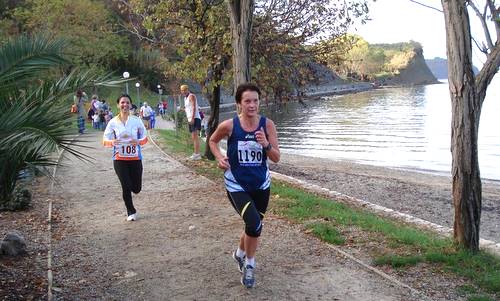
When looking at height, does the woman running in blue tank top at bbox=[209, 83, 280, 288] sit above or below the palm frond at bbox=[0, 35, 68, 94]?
below

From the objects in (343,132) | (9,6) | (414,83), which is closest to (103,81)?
(343,132)

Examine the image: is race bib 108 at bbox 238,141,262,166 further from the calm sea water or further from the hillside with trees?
the calm sea water

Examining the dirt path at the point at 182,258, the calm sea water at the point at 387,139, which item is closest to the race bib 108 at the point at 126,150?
the dirt path at the point at 182,258

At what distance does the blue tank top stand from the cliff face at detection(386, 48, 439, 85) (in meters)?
134

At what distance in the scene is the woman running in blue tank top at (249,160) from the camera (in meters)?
4.93

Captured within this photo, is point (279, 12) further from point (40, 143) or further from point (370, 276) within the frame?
point (40, 143)

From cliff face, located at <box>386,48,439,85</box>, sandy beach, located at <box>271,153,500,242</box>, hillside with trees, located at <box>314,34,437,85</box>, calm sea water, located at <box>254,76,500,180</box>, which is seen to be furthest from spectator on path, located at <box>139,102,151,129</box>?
cliff face, located at <box>386,48,439,85</box>

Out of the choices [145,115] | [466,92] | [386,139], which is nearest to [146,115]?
[145,115]

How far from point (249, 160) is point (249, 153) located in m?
0.06

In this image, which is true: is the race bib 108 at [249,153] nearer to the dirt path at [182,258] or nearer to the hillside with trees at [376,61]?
the dirt path at [182,258]

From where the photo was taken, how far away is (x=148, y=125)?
101ft

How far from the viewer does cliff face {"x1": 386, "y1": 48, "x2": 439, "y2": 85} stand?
459 ft

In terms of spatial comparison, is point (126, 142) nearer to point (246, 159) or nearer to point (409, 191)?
point (246, 159)

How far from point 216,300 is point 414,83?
158 m
